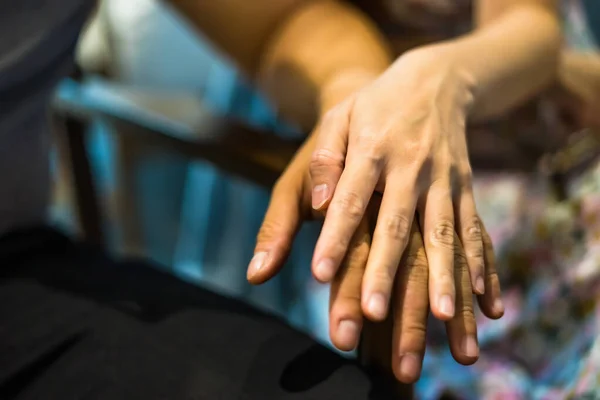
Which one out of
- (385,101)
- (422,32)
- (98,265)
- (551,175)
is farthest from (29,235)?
(551,175)

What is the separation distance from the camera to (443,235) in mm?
382

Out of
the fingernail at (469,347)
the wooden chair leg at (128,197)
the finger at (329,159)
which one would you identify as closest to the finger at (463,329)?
the fingernail at (469,347)

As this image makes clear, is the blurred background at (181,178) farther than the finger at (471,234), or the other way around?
the blurred background at (181,178)

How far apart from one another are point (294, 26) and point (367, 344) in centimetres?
37

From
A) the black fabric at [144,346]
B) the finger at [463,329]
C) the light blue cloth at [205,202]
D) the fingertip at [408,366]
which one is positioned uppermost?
the finger at [463,329]

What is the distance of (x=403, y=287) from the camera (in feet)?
1.21

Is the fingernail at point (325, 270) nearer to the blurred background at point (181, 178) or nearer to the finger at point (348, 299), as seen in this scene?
the finger at point (348, 299)

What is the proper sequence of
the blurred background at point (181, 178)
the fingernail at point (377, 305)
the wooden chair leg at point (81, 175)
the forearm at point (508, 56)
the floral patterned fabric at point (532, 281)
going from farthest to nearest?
the blurred background at point (181, 178) → the wooden chair leg at point (81, 175) → the floral patterned fabric at point (532, 281) → the forearm at point (508, 56) → the fingernail at point (377, 305)

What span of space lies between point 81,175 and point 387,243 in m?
0.61

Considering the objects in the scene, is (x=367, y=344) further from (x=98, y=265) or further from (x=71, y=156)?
(x=71, y=156)

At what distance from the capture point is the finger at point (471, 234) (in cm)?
38

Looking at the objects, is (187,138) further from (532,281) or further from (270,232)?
(532,281)

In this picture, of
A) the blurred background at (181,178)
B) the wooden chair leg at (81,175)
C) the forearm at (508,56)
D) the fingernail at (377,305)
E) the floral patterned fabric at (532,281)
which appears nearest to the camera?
the fingernail at (377,305)

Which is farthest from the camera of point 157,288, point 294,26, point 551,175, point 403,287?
point 551,175
